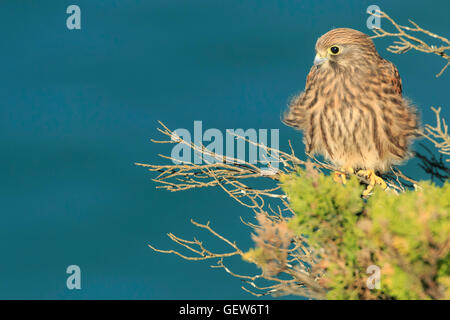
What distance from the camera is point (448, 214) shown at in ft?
9.96

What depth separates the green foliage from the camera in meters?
2.83

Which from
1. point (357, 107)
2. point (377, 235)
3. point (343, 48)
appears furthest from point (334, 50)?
point (377, 235)

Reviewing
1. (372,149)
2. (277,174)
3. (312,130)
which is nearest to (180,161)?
(277,174)

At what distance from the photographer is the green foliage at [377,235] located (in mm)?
2830

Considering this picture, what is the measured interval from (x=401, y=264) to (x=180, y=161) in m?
2.22

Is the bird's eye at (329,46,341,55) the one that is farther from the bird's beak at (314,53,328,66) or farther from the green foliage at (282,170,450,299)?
the green foliage at (282,170,450,299)

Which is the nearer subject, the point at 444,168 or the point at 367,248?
the point at 367,248

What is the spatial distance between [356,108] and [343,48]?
1.72ft

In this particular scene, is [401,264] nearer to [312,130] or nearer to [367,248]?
[367,248]
